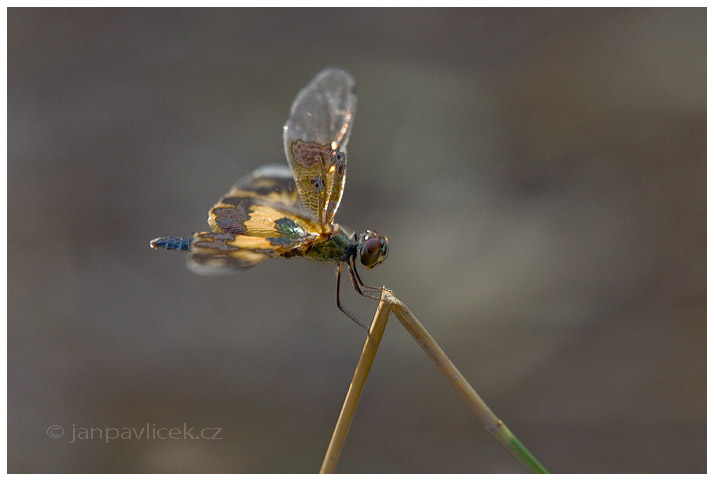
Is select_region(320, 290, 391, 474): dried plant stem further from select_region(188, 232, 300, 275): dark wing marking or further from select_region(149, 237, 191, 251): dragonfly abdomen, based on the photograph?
select_region(149, 237, 191, 251): dragonfly abdomen

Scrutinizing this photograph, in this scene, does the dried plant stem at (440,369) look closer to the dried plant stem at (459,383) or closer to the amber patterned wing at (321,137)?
the dried plant stem at (459,383)

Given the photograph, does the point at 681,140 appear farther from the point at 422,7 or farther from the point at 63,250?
the point at 63,250

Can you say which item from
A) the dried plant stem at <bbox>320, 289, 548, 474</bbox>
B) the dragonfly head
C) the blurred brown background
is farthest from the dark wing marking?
the blurred brown background

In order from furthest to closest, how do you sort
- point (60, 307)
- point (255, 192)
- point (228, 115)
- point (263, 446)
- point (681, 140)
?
point (228, 115), point (681, 140), point (60, 307), point (263, 446), point (255, 192)

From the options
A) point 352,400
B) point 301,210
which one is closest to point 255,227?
point 301,210

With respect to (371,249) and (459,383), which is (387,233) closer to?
(371,249)

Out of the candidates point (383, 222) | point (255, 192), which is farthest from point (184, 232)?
point (255, 192)

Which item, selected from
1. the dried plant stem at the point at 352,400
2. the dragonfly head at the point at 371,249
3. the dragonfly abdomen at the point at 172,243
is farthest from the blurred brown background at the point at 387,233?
the dried plant stem at the point at 352,400
